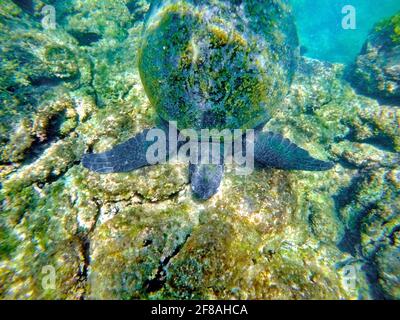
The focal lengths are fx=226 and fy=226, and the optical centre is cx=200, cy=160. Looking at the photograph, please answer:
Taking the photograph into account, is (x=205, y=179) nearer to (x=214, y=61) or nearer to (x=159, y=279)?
(x=159, y=279)

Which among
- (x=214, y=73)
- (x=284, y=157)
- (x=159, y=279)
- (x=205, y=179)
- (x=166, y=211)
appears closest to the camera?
(x=159, y=279)

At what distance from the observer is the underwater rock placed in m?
7.14

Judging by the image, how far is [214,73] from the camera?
3.40 metres

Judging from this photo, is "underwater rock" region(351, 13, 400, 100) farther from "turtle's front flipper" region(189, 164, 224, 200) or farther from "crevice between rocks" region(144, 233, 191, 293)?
"crevice between rocks" region(144, 233, 191, 293)

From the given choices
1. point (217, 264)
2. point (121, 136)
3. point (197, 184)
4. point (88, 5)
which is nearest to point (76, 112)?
point (121, 136)

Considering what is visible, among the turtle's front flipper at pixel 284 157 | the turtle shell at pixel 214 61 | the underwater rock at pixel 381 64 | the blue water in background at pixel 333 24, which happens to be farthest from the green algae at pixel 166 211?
the blue water in background at pixel 333 24

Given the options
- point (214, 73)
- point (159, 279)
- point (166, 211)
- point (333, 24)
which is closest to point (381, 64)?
point (214, 73)

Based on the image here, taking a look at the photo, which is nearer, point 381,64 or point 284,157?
point 284,157

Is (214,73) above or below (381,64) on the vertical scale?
below

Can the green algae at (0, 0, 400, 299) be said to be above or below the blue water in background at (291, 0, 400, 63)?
below

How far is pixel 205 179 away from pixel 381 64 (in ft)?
25.3

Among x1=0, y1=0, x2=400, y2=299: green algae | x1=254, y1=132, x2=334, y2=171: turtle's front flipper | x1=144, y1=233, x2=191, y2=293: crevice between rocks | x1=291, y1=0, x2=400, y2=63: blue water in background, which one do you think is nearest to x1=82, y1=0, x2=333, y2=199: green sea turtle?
x1=254, y1=132, x2=334, y2=171: turtle's front flipper

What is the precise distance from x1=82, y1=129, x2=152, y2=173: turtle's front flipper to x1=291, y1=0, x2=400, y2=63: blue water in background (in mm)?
14814

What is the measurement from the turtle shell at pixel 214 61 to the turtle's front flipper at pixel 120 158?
864 millimetres
